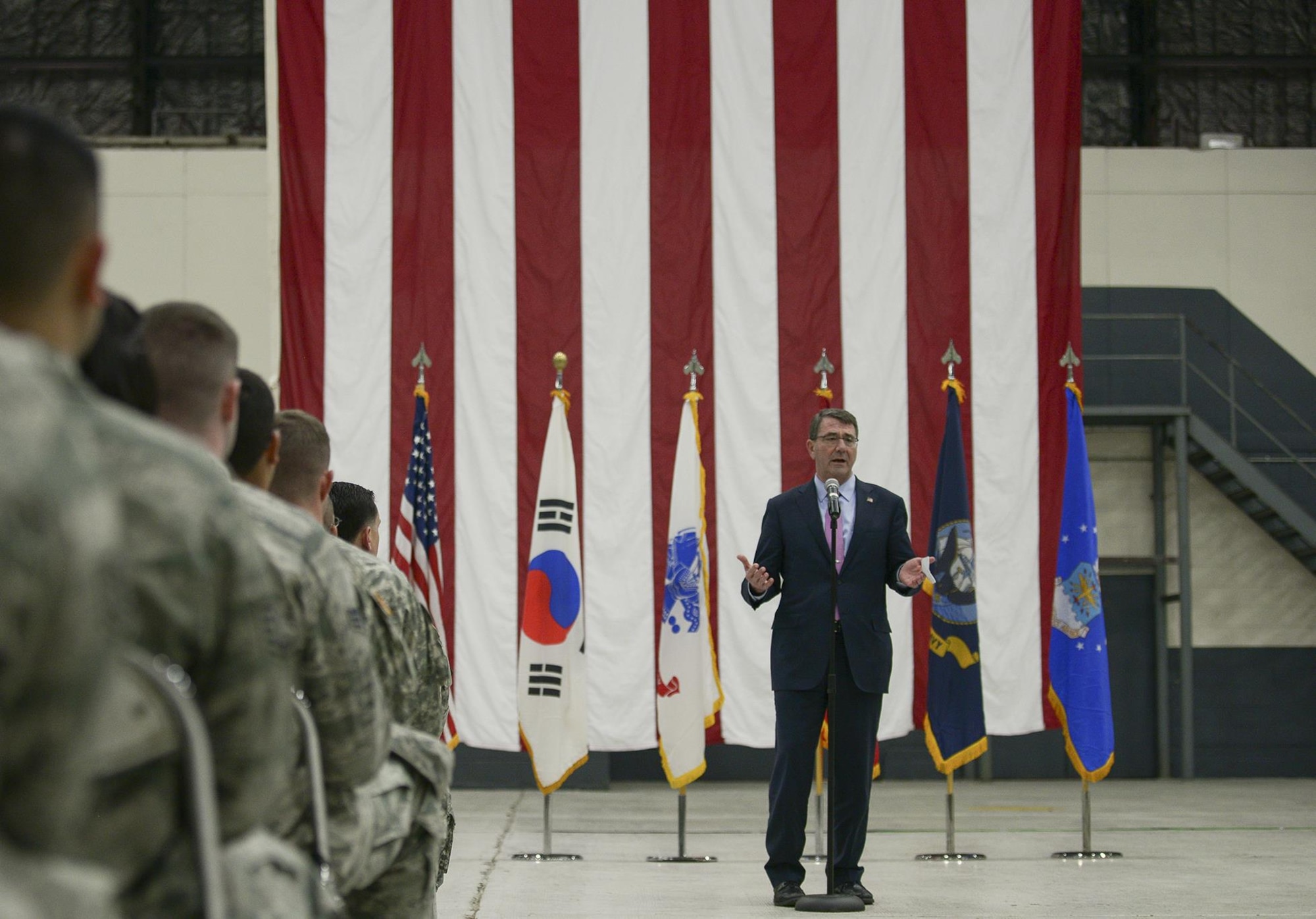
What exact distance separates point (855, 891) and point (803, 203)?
14.3 ft

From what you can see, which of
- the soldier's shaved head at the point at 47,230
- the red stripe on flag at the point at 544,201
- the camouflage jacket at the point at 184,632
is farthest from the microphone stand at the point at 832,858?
the soldier's shaved head at the point at 47,230

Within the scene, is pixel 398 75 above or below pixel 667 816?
above

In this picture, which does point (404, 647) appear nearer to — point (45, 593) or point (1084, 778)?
point (45, 593)

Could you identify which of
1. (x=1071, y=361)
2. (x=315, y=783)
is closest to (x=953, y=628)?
(x=1071, y=361)

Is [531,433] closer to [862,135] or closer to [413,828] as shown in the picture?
[862,135]

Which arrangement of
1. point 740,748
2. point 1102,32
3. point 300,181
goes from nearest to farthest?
point 300,181, point 740,748, point 1102,32

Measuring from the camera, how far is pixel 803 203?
875cm

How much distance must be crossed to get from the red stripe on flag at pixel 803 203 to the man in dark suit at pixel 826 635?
2796mm

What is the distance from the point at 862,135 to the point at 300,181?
314cm

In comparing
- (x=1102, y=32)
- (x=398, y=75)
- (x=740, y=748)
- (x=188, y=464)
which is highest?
(x=1102, y=32)

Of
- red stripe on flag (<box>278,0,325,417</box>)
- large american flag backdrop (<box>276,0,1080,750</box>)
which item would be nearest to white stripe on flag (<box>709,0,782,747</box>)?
large american flag backdrop (<box>276,0,1080,750</box>)

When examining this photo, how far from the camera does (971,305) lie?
28.3ft

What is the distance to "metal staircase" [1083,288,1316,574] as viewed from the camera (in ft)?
38.2

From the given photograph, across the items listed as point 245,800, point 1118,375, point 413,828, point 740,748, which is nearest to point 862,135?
point 1118,375
